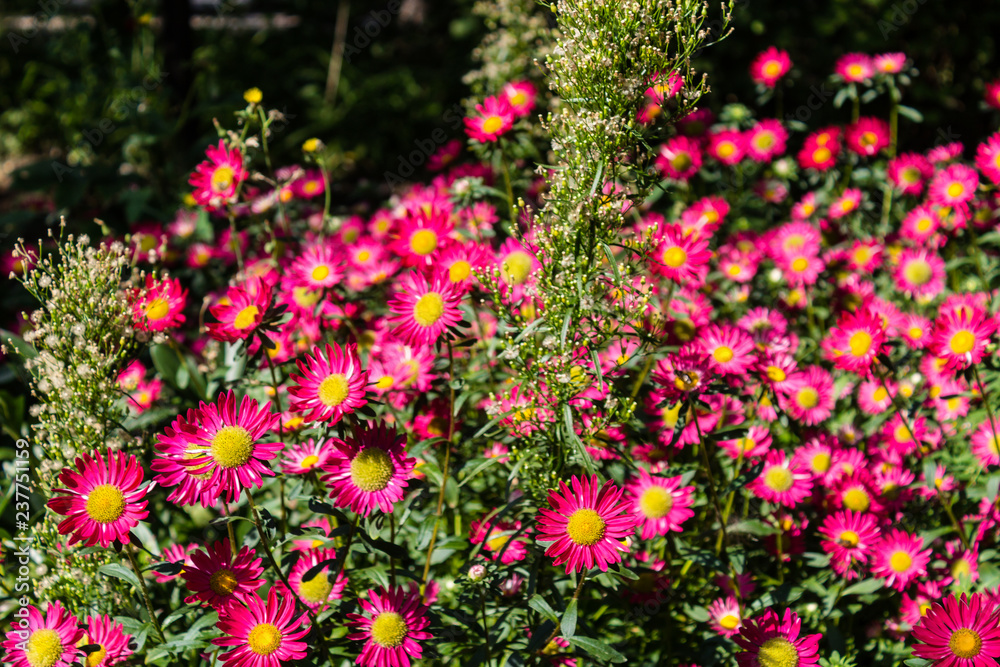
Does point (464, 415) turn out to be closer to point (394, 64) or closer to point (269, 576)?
point (269, 576)

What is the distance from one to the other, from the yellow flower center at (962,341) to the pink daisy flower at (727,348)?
52 cm

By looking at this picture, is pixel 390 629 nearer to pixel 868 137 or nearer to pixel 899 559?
pixel 899 559

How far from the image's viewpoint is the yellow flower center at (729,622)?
1814mm

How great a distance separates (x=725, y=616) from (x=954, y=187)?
196 cm

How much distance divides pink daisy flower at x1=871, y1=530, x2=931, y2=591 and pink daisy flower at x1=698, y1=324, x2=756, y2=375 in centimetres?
57

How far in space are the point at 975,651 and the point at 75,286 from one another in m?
1.96

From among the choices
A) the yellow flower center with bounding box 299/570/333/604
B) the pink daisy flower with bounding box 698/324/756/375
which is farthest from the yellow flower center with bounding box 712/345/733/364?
the yellow flower center with bounding box 299/570/333/604

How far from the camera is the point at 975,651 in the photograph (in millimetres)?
1388

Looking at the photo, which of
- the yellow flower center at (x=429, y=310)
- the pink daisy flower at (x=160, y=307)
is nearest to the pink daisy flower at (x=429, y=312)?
the yellow flower center at (x=429, y=310)

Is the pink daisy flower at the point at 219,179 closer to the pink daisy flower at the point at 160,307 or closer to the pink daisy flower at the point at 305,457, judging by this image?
the pink daisy flower at the point at 160,307

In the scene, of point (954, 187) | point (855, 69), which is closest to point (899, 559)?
point (954, 187)

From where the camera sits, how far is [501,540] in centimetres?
175

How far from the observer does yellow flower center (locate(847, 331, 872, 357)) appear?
1.94 meters

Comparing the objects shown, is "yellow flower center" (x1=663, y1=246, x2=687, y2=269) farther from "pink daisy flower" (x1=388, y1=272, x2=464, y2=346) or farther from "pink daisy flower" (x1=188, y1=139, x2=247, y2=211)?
"pink daisy flower" (x1=188, y1=139, x2=247, y2=211)
